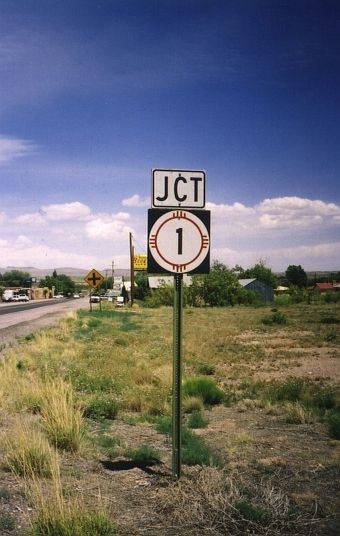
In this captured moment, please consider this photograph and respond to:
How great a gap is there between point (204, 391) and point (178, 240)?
564 cm

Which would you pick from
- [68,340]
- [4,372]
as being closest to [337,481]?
[4,372]

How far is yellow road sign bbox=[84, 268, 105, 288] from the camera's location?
110 ft

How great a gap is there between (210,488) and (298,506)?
78 cm

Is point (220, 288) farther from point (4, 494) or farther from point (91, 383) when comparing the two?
point (4, 494)

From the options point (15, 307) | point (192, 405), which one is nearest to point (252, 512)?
point (192, 405)

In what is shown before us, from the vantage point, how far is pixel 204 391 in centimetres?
980

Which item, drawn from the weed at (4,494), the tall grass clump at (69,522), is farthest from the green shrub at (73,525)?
the weed at (4,494)

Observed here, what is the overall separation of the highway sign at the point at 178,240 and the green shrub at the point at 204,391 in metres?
5.31

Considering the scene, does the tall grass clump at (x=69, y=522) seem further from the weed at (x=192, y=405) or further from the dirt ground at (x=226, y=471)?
the weed at (x=192, y=405)

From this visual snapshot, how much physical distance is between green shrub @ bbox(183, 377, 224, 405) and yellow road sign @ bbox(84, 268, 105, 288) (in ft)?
79.2

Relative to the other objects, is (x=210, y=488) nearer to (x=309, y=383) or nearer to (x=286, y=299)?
(x=309, y=383)

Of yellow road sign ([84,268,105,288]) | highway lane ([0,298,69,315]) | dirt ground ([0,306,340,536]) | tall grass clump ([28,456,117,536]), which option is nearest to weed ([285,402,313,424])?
dirt ground ([0,306,340,536])

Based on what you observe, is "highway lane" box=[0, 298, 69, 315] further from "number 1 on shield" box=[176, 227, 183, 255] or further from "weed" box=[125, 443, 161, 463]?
"number 1 on shield" box=[176, 227, 183, 255]

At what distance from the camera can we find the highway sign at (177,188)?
15.8 feet
